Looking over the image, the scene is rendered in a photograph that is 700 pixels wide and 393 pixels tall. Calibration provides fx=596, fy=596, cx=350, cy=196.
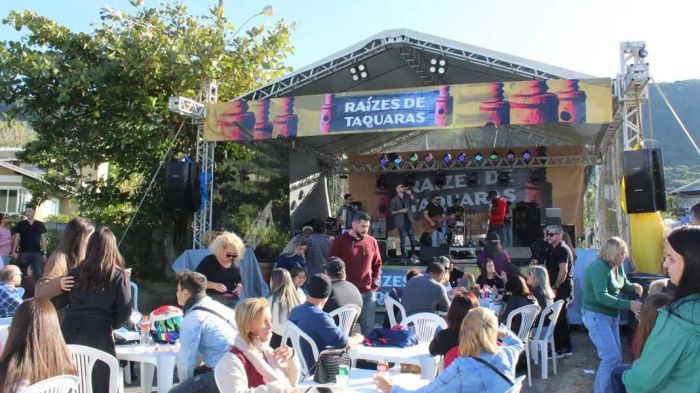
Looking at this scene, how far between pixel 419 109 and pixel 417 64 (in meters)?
2.07

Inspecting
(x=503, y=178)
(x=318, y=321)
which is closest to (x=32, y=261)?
(x=318, y=321)

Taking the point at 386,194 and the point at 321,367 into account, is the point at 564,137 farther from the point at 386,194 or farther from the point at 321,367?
the point at 321,367

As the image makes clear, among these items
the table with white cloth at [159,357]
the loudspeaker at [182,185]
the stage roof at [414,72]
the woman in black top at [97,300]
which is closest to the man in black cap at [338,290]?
the table with white cloth at [159,357]

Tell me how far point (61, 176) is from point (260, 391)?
34.1 feet

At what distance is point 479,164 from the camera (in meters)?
14.1

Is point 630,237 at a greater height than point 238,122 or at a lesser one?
lesser

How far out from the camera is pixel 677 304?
197 centimetres

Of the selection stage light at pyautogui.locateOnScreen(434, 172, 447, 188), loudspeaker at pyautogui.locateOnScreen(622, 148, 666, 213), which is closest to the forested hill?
stage light at pyautogui.locateOnScreen(434, 172, 447, 188)

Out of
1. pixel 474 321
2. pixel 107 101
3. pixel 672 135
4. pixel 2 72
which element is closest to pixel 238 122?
pixel 107 101

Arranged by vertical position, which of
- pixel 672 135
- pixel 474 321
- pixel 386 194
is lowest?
pixel 474 321

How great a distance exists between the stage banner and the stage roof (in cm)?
55

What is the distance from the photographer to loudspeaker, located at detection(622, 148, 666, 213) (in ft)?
23.1

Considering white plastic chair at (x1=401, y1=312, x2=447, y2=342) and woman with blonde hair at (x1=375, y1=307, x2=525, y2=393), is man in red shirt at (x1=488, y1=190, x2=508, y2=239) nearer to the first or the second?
white plastic chair at (x1=401, y1=312, x2=447, y2=342)

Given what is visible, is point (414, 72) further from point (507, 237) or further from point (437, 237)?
point (507, 237)
